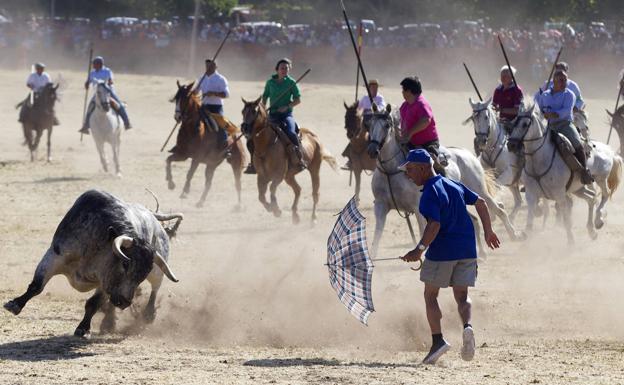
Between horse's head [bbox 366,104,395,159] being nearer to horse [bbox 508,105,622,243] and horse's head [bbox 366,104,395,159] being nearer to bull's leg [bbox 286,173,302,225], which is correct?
horse [bbox 508,105,622,243]

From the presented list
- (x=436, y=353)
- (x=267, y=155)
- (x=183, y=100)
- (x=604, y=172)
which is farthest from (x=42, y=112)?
(x=436, y=353)

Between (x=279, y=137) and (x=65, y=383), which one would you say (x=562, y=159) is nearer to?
(x=279, y=137)

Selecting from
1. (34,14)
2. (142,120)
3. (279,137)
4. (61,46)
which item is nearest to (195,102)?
(279,137)

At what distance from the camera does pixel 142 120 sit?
3903 cm

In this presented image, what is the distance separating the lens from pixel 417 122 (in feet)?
46.2

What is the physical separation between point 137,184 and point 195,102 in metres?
3.08

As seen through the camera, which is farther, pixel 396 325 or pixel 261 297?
pixel 261 297

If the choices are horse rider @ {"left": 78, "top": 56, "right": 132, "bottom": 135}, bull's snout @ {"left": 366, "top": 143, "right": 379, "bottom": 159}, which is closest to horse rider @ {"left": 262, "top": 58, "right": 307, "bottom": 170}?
bull's snout @ {"left": 366, "top": 143, "right": 379, "bottom": 159}

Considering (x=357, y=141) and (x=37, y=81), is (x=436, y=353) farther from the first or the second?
(x=37, y=81)

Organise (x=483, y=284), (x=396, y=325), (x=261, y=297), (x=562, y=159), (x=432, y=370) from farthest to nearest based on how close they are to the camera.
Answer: (x=562, y=159) < (x=483, y=284) < (x=261, y=297) < (x=396, y=325) < (x=432, y=370)

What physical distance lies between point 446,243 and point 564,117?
9.19 meters

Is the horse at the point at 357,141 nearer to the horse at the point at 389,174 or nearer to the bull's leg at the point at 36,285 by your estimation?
the horse at the point at 389,174

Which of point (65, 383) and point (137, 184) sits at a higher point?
point (65, 383)

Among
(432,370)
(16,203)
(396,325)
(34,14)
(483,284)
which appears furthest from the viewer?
(34,14)
